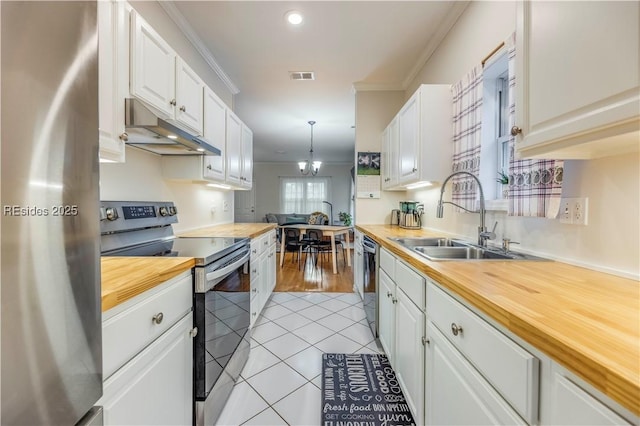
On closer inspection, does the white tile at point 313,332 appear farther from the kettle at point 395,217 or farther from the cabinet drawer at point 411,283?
the kettle at point 395,217

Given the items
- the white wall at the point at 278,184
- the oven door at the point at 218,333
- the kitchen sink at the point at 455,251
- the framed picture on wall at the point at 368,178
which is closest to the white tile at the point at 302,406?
the oven door at the point at 218,333

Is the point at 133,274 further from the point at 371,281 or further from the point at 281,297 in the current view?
the point at 281,297

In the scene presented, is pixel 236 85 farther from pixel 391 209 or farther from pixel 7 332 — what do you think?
pixel 7 332

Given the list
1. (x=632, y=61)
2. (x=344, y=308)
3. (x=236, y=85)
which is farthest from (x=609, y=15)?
(x=236, y=85)

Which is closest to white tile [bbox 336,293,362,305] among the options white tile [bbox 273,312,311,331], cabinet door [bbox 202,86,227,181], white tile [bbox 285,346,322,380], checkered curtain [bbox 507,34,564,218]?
white tile [bbox 273,312,311,331]

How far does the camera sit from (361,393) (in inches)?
64.7

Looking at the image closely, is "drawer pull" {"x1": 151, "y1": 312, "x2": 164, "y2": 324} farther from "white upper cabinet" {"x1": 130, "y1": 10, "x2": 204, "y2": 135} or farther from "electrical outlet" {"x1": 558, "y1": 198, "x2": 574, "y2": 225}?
"electrical outlet" {"x1": 558, "y1": 198, "x2": 574, "y2": 225}

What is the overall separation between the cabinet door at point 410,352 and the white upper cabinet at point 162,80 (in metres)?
1.73

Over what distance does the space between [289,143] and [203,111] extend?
4663 mm

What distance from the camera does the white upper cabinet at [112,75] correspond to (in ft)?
3.66

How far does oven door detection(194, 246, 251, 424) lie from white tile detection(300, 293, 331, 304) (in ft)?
4.73

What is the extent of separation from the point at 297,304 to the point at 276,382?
1.37 meters

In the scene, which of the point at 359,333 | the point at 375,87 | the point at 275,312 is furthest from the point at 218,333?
the point at 375,87

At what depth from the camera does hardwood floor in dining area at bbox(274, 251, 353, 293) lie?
148 inches
